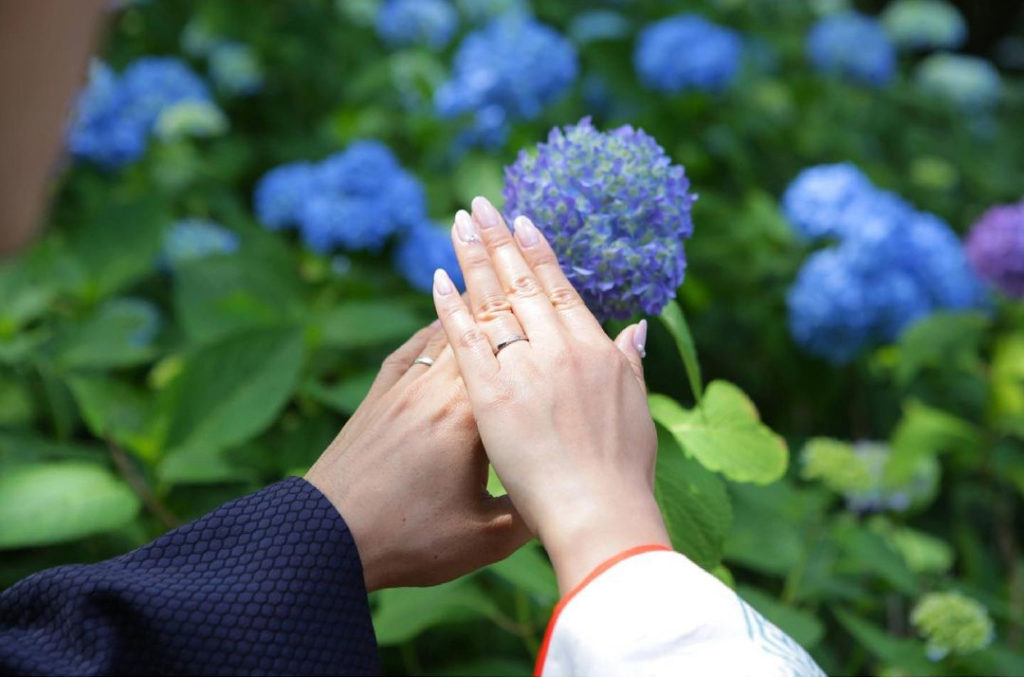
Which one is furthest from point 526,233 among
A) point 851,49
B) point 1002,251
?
point 851,49

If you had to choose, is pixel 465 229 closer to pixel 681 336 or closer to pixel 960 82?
pixel 681 336

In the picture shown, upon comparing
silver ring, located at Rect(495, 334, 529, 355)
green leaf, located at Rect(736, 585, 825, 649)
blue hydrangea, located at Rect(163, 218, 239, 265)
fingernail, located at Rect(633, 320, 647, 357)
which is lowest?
green leaf, located at Rect(736, 585, 825, 649)

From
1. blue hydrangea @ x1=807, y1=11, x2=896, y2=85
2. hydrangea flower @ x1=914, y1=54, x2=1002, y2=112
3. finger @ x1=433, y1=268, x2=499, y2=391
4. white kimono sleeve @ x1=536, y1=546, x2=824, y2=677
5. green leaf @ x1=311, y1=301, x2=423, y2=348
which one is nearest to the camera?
white kimono sleeve @ x1=536, y1=546, x2=824, y2=677

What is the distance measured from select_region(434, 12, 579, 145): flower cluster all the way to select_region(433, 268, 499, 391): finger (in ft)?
4.47

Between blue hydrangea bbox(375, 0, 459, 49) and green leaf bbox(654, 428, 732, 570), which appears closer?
green leaf bbox(654, 428, 732, 570)

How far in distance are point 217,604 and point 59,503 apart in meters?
0.55

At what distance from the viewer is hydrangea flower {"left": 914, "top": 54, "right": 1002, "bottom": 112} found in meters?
3.49

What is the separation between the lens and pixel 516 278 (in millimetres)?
855

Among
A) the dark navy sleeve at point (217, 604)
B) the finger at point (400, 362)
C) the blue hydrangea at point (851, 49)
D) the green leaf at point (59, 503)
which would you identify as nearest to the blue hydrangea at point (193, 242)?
the green leaf at point (59, 503)

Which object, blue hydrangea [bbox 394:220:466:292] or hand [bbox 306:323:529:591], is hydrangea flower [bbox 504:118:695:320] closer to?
hand [bbox 306:323:529:591]

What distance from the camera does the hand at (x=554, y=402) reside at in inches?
28.5

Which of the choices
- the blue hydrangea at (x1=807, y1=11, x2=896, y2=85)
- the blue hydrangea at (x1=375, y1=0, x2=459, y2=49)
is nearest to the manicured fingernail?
the blue hydrangea at (x1=375, y1=0, x2=459, y2=49)

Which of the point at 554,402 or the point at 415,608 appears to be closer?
the point at 554,402

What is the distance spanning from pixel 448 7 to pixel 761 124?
903 mm
